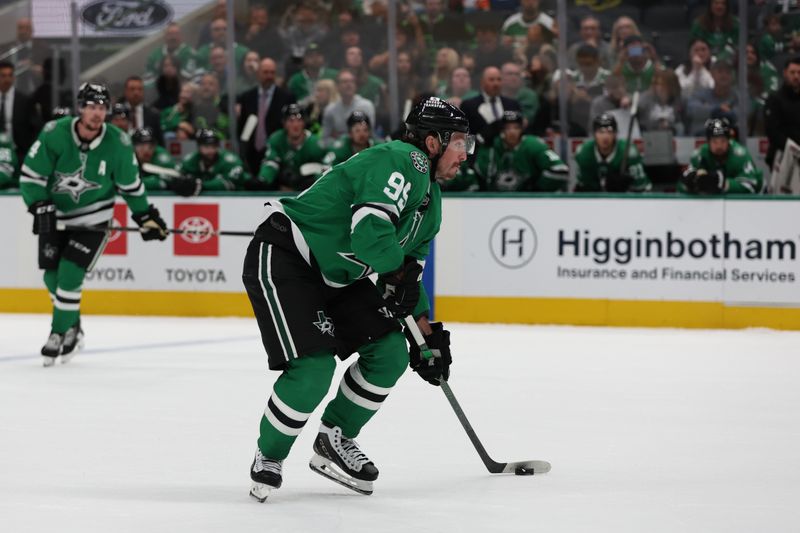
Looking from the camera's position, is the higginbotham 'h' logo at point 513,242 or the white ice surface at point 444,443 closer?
the white ice surface at point 444,443

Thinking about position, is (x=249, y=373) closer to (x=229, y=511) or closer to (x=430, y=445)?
(x=430, y=445)

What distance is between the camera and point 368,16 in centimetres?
897

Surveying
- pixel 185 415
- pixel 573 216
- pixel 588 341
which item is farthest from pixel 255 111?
pixel 185 415

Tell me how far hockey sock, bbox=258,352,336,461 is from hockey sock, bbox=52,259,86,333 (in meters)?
3.06

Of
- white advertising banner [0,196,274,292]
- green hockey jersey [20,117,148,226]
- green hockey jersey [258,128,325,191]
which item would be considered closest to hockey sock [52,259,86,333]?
green hockey jersey [20,117,148,226]

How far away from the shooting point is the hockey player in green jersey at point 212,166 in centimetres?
862

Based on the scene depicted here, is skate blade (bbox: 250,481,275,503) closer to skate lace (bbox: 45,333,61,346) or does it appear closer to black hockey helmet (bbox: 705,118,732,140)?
skate lace (bbox: 45,333,61,346)

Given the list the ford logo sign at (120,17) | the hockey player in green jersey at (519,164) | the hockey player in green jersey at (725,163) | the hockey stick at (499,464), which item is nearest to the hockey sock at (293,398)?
the hockey stick at (499,464)

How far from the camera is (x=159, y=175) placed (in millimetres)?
8719

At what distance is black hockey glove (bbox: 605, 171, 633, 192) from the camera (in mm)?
8094

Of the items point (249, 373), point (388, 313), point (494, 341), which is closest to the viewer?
point (388, 313)

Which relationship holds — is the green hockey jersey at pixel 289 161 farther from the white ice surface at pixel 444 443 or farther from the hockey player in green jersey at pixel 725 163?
the hockey player in green jersey at pixel 725 163

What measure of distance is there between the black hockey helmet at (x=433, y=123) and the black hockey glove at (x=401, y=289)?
339 mm

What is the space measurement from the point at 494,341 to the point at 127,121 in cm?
309
